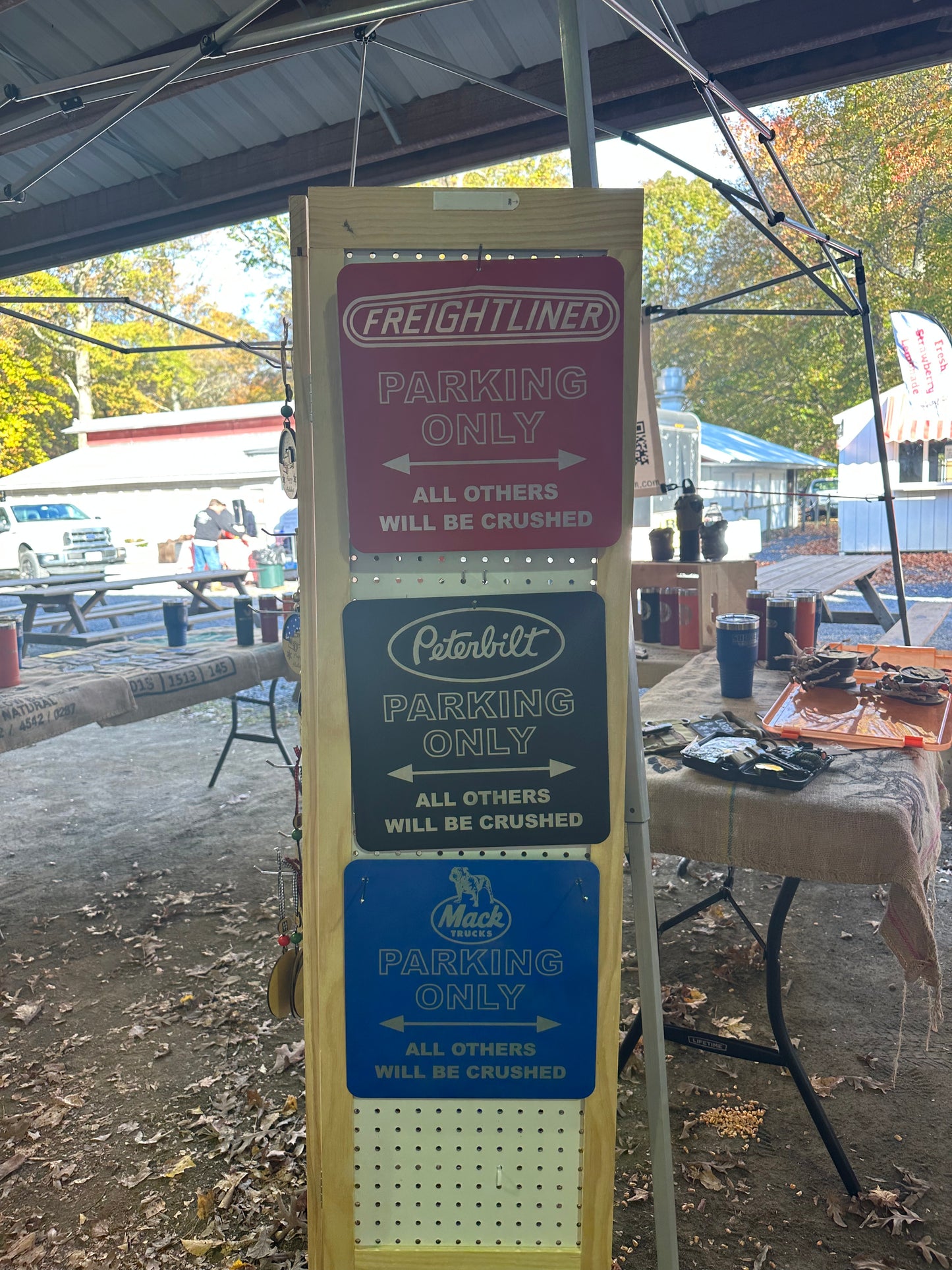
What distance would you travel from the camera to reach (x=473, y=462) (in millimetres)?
1549

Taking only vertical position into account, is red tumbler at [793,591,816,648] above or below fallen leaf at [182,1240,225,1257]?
above

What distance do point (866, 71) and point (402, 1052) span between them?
11.6ft

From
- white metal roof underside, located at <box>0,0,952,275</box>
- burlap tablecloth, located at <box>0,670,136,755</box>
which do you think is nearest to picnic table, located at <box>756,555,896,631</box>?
white metal roof underside, located at <box>0,0,952,275</box>

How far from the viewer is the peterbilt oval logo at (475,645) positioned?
1.58m

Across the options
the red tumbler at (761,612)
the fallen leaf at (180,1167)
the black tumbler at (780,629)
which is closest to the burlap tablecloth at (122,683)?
the fallen leaf at (180,1167)

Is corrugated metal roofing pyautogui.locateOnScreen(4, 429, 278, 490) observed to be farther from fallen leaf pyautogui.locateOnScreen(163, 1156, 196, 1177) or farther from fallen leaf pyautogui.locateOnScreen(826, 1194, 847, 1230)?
Answer: fallen leaf pyautogui.locateOnScreen(826, 1194, 847, 1230)

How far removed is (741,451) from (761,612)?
16610 millimetres

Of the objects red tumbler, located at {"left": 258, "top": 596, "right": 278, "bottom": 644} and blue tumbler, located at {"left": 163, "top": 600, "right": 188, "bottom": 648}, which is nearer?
blue tumbler, located at {"left": 163, "top": 600, "right": 188, "bottom": 648}

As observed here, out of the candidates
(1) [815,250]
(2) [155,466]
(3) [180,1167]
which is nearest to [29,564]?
(2) [155,466]

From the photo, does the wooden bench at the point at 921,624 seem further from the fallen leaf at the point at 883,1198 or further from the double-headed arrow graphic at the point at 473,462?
the double-headed arrow graphic at the point at 473,462

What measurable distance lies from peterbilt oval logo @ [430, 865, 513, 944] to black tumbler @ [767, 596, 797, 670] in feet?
7.31

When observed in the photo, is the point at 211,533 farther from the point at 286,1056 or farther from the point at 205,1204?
the point at 205,1204

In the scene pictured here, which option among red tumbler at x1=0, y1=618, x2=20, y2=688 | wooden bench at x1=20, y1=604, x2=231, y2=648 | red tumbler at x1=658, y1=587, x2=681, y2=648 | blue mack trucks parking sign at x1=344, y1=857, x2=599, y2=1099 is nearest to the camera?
blue mack trucks parking sign at x1=344, y1=857, x2=599, y2=1099

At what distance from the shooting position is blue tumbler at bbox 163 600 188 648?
217 inches
